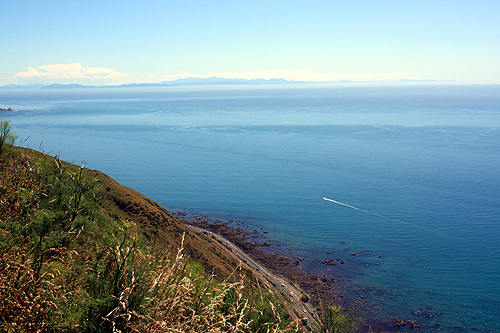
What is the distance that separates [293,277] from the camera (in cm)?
3453

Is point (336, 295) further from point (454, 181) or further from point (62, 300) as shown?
point (454, 181)

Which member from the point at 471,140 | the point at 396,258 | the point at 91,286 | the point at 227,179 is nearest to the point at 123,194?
→ the point at 91,286

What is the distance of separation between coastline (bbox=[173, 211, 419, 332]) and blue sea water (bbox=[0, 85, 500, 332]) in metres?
1.31

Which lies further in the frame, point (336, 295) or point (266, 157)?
point (266, 157)

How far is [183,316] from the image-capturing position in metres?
4.82

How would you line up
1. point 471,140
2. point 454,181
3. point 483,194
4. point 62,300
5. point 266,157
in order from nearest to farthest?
point 62,300, point 483,194, point 454,181, point 266,157, point 471,140

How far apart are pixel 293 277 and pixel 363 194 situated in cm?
2794

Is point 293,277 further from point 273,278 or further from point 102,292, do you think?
point 102,292

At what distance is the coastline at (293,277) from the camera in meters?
27.5

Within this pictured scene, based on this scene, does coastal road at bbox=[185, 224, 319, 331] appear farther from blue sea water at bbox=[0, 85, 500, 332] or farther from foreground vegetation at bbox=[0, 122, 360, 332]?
foreground vegetation at bbox=[0, 122, 360, 332]

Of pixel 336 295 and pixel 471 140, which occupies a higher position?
pixel 471 140

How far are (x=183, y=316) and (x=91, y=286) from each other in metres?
1.48

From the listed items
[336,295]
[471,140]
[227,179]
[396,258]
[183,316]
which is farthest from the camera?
[471,140]

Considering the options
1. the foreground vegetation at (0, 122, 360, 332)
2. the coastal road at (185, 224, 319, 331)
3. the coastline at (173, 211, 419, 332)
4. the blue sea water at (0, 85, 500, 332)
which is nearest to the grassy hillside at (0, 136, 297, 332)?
the foreground vegetation at (0, 122, 360, 332)
